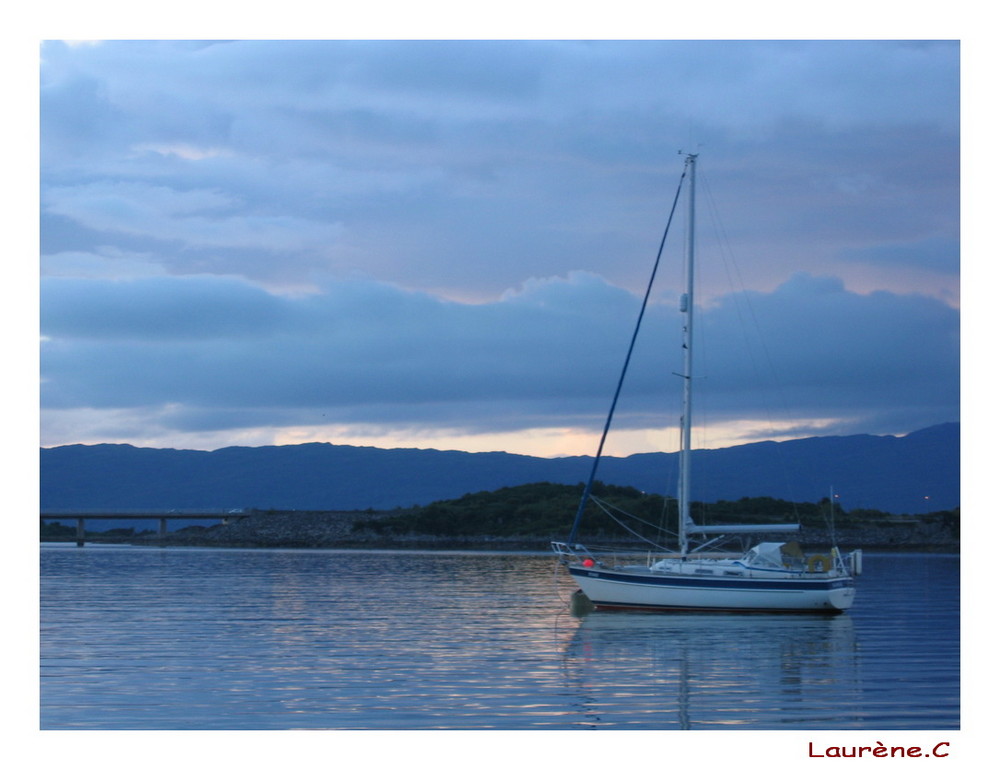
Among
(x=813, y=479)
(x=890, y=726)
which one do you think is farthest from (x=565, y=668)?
(x=813, y=479)

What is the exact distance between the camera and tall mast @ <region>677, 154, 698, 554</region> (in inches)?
1377

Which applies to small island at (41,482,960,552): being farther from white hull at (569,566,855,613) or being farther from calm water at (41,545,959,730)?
calm water at (41,545,959,730)

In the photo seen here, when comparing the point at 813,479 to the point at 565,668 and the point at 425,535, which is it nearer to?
the point at 425,535

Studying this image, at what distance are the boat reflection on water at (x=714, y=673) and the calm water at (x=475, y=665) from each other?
0.06 meters

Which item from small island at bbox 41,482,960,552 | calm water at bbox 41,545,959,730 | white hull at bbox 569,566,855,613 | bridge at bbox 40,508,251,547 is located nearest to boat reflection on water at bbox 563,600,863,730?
calm water at bbox 41,545,959,730

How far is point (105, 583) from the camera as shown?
49.1m

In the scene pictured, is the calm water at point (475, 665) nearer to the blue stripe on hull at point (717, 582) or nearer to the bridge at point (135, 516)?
the blue stripe on hull at point (717, 582)

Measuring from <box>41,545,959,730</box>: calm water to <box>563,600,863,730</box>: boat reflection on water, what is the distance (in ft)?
0.19

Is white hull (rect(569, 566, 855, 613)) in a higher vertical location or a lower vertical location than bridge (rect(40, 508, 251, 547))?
higher

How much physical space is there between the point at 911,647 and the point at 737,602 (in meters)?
8.96

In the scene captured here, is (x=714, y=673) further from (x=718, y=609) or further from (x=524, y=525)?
(x=524, y=525)

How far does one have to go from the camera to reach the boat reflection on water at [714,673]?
55.7ft

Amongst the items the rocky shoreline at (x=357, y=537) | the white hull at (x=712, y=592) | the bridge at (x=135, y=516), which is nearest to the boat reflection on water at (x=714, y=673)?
the white hull at (x=712, y=592)
